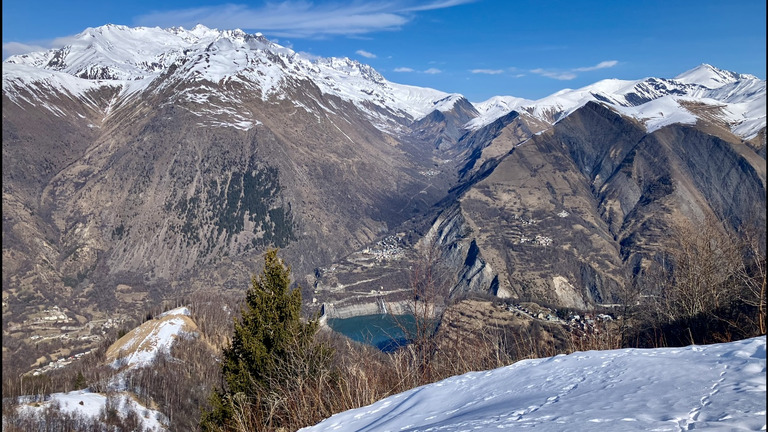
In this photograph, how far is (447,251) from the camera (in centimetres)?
9206

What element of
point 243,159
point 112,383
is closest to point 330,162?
point 243,159

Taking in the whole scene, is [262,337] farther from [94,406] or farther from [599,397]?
[94,406]

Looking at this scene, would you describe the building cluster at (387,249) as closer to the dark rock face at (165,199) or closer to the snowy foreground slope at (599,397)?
the dark rock face at (165,199)

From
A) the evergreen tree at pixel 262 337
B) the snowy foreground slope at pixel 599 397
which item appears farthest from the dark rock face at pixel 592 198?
the snowy foreground slope at pixel 599 397

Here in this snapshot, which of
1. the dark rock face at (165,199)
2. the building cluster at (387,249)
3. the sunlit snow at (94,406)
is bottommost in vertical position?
the sunlit snow at (94,406)

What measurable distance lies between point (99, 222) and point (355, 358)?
405ft

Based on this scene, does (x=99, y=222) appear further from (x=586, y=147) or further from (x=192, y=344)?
(x=586, y=147)

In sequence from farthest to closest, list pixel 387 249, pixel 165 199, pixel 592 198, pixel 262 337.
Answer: pixel 165 199
pixel 592 198
pixel 387 249
pixel 262 337

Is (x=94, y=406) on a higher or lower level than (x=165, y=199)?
lower

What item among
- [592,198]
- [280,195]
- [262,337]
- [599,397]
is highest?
[280,195]

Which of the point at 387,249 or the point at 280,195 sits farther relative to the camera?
the point at 280,195

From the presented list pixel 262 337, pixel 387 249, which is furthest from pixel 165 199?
pixel 262 337

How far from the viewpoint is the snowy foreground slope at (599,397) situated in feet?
12.0

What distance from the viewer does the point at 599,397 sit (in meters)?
4.41
